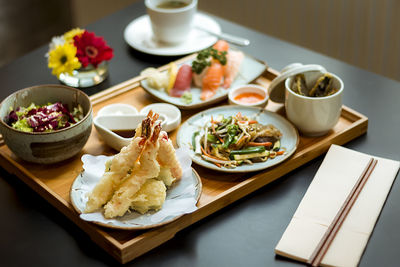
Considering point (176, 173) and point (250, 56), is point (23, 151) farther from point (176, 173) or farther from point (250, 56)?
point (250, 56)

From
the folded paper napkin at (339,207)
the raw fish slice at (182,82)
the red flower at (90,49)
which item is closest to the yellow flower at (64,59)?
the red flower at (90,49)

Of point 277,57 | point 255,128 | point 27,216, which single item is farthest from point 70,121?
point 277,57

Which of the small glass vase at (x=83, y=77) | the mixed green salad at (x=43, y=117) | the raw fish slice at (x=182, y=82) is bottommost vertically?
the small glass vase at (x=83, y=77)

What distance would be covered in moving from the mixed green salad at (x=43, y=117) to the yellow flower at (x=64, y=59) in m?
0.29

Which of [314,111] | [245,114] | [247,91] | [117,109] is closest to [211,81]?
[247,91]

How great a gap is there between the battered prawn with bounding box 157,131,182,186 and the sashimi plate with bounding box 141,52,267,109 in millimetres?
523

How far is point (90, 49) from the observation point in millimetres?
2408

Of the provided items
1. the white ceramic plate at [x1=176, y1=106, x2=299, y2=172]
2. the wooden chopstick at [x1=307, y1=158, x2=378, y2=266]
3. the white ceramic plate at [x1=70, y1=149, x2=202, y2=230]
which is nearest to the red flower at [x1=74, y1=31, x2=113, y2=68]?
the white ceramic plate at [x1=176, y1=106, x2=299, y2=172]

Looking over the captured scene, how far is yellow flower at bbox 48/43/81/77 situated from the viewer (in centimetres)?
232

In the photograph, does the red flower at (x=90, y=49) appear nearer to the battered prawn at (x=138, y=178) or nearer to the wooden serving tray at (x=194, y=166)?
the wooden serving tray at (x=194, y=166)

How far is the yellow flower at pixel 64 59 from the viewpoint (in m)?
2.32

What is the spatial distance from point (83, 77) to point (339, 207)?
51.2 inches

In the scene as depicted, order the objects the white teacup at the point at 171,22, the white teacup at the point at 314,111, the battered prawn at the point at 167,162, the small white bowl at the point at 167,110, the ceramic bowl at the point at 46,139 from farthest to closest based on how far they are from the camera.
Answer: the white teacup at the point at 171,22 < the small white bowl at the point at 167,110 < the white teacup at the point at 314,111 < the ceramic bowl at the point at 46,139 < the battered prawn at the point at 167,162

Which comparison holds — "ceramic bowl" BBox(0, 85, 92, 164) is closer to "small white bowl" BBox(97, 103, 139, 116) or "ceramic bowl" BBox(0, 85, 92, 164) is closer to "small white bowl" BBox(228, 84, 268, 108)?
"small white bowl" BBox(97, 103, 139, 116)
